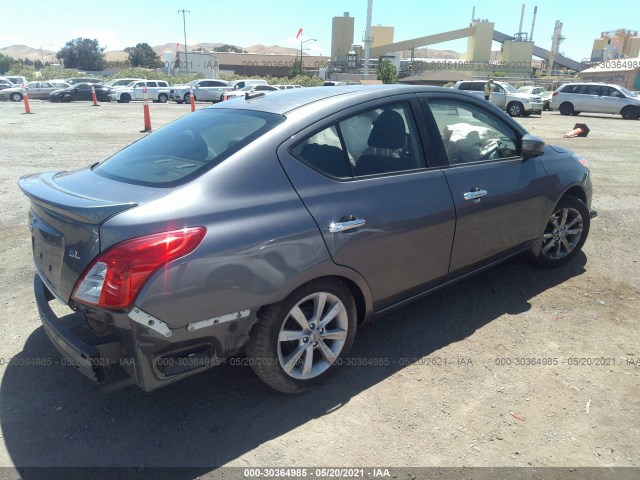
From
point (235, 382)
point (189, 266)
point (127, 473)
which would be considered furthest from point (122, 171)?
point (127, 473)

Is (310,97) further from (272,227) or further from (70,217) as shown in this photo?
(70,217)

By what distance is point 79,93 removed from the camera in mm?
33625

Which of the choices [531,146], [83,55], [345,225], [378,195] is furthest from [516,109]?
[83,55]

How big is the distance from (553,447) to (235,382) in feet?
5.98

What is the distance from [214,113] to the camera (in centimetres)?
341

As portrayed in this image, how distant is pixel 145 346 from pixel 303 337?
35.3 inches

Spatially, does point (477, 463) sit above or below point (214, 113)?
below

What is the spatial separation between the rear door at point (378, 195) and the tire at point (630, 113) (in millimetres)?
26923

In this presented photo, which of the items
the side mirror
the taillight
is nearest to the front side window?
the side mirror

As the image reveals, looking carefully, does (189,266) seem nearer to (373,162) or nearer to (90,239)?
(90,239)

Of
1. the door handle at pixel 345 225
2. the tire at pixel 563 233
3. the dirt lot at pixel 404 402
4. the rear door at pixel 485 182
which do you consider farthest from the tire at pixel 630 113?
the door handle at pixel 345 225

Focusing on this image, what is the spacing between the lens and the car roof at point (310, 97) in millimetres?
3119

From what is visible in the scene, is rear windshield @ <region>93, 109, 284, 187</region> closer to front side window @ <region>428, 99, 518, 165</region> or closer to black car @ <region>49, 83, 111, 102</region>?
front side window @ <region>428, 99, 518, 165</region>

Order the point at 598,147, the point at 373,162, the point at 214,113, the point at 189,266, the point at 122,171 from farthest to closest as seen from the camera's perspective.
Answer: the point at 598,147, the point at 214,113, the point at 373,162, the point at 122,171, the point at 189,266
